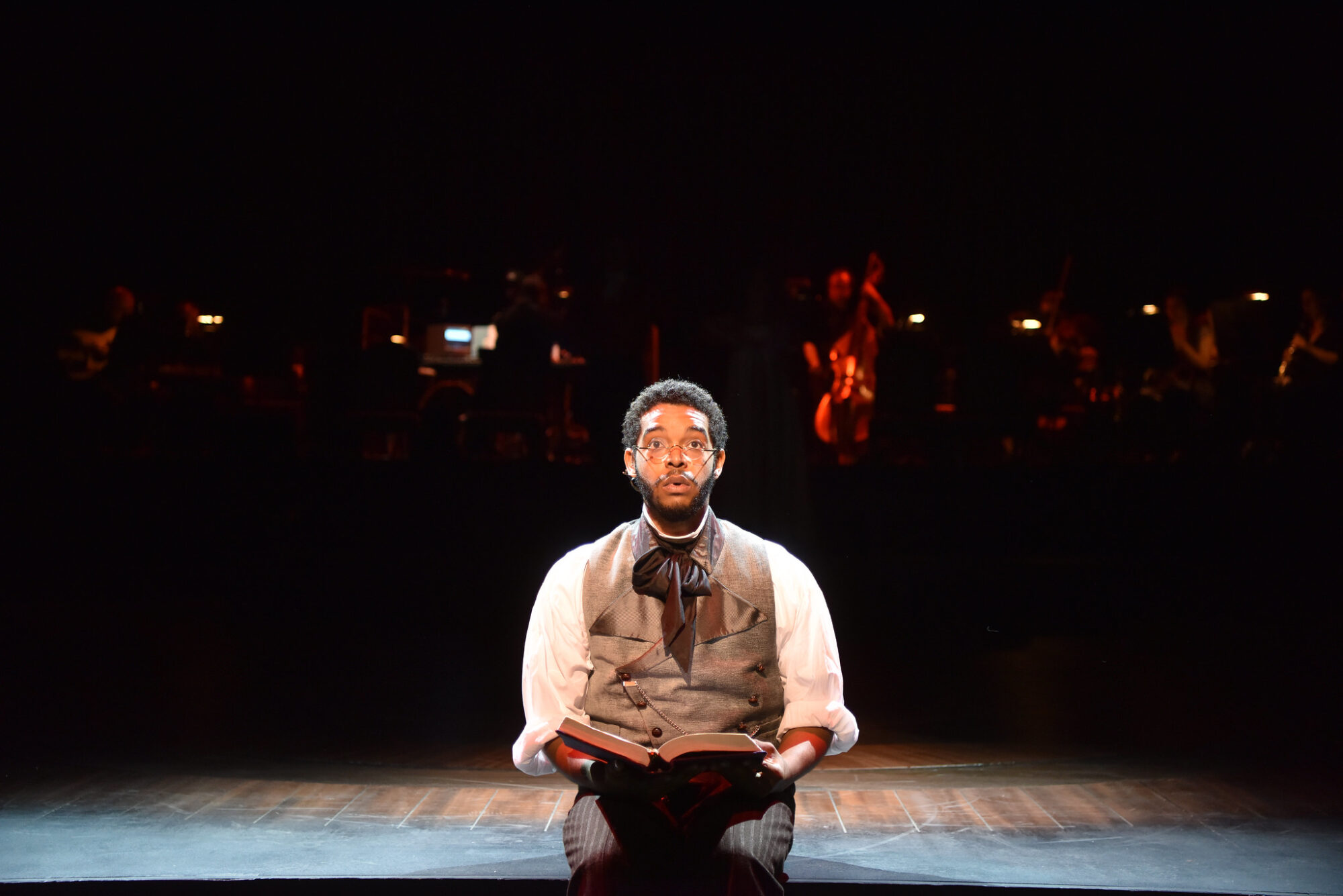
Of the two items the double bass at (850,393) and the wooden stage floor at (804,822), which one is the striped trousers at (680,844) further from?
the double bass at (850,393)

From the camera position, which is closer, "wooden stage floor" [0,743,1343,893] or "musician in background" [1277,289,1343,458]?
"wooden stage floor" [0,743,1343,893]

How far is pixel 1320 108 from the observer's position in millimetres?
7480

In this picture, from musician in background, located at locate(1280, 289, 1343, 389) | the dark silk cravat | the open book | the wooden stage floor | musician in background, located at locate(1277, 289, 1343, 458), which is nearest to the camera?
the open book

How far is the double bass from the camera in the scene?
859cm

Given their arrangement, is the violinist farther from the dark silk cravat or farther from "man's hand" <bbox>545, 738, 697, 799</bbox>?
"man's hand" <bbox>545, 738, 697, 799</bbox>

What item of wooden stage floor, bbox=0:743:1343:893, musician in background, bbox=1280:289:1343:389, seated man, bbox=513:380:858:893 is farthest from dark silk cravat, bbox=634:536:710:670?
musician in background, bbox=1280:289:1343:389

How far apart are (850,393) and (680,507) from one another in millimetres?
6926

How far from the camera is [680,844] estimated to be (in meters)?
1.76

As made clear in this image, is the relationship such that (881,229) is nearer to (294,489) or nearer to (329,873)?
(294,489)

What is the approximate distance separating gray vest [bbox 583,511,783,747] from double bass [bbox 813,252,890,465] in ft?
22.2

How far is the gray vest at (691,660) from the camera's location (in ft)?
5.90

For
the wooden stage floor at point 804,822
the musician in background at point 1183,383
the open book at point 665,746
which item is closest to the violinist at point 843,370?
the musician in background at point 1183,383

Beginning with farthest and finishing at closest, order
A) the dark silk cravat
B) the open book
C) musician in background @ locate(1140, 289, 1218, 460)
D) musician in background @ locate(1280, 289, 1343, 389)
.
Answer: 1. musician in background @ locate(1140, 289, 1218, 460)
2. musician in background @ locate(1280, 289, 1343, 389)
3. the dark silk cravat
4. the open book

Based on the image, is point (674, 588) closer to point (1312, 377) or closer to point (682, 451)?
point (682, 451)
